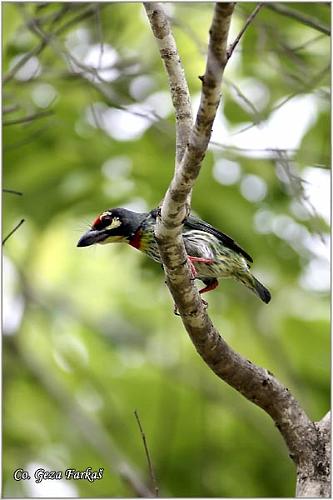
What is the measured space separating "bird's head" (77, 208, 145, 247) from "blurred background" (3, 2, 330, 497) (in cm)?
126

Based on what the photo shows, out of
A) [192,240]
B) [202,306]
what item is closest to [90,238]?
[192,240]

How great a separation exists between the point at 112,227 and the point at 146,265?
85.0 inches

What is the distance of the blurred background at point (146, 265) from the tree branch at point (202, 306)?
5.63 ft

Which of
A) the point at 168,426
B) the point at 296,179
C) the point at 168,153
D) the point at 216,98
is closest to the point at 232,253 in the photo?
the point at 296,179

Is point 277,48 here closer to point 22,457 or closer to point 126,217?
point 126,217

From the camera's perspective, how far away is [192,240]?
3900 mm

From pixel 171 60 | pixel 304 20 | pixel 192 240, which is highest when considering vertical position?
pixel 304 20

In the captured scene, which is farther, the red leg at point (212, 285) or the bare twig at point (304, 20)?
the bare twig at point (304, 20)

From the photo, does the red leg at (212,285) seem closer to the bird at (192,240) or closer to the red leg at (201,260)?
the bird at (192,240)

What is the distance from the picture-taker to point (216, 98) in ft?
8.35

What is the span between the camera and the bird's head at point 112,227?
12.7 ft

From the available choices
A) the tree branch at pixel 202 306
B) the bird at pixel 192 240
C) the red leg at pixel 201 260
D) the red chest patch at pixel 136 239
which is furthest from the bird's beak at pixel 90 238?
the tree branch at pixel 202 306

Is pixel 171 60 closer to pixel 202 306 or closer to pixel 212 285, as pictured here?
pixel 202 306

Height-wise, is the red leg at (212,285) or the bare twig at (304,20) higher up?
the bare twig at (304,20)
